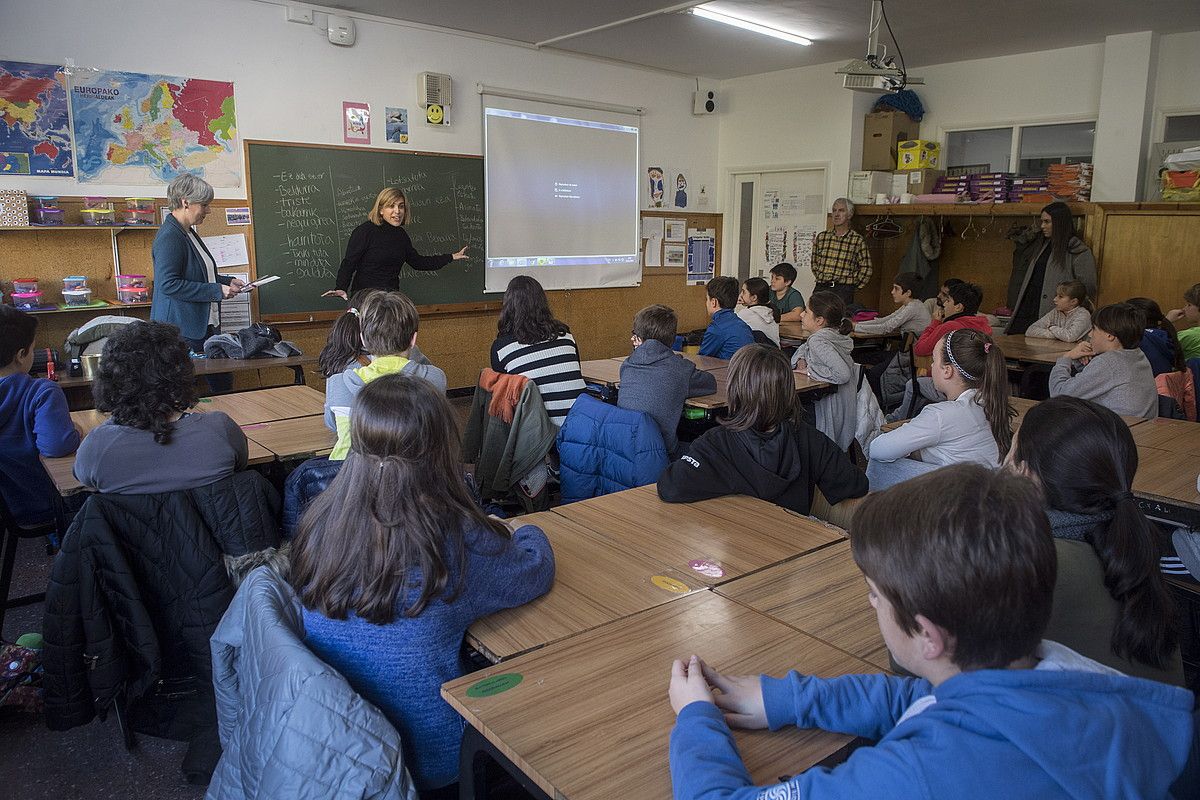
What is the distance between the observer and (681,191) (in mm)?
8570

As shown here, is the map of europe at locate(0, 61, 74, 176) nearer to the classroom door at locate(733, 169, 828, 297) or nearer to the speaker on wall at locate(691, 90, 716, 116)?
the speaker on wall at locate(691, 90, 716, 116)

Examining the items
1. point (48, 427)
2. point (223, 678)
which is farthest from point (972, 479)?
point (48, 427)

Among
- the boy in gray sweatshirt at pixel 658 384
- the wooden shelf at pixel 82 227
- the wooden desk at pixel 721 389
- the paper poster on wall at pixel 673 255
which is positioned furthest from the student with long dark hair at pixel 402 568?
the paper poster on wall at pixel 673 255

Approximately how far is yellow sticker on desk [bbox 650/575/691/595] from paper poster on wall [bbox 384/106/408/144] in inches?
213

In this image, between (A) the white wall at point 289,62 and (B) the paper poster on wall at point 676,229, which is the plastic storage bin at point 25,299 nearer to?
(A) the white wall at point 289,62

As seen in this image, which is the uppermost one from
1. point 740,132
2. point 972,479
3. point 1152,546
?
point 740,132

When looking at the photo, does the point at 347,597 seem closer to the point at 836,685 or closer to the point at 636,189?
the point at 836,685

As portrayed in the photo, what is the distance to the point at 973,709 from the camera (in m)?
0.85

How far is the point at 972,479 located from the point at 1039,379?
5.06 metres

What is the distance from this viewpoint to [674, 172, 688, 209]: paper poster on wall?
8.52 m

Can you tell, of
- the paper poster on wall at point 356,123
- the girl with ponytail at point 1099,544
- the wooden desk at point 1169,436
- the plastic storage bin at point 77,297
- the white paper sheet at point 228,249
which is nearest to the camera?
the girl with ponytail at point 1099,544

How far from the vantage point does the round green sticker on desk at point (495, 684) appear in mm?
1329

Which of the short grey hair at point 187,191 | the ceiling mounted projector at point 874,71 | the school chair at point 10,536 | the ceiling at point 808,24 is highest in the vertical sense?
the ceiling at point 808,24

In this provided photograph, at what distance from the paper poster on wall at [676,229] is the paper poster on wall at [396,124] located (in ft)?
9.69
